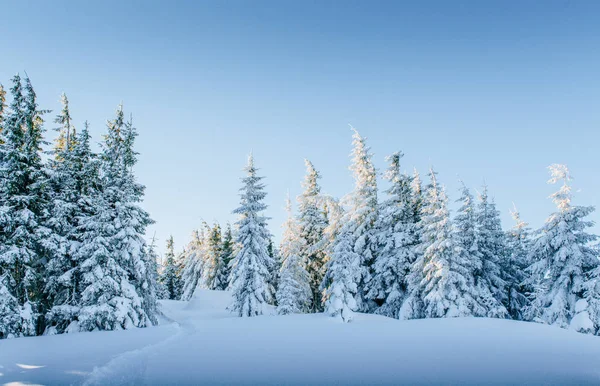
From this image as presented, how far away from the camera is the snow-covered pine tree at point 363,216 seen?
26.0 metres

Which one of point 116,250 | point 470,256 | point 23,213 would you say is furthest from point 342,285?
point 23,213

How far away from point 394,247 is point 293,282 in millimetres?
9698

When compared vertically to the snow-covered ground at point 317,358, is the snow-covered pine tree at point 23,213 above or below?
above

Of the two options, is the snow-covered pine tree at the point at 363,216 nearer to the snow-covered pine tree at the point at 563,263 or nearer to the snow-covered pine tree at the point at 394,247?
the snow-covered pine tree at the point at 394,247

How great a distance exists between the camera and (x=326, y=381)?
22.7ft

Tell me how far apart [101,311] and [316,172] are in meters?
23.5

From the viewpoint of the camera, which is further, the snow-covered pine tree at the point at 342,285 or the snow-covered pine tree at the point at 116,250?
the snow-covered pine tree at the point at 342,285

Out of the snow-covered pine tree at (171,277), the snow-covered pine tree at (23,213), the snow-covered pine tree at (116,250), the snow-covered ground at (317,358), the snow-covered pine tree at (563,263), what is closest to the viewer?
the snow-covered ground at (317,358)

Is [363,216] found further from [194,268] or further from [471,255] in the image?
[194,268]

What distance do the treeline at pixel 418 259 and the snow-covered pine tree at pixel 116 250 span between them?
8.27 metres

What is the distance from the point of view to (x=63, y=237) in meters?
17.5

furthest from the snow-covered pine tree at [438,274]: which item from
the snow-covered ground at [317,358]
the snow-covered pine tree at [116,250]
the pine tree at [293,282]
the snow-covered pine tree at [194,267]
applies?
the snow-covered pine tree at [194,267]

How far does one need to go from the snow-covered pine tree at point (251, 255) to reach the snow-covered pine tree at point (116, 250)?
6857 mm

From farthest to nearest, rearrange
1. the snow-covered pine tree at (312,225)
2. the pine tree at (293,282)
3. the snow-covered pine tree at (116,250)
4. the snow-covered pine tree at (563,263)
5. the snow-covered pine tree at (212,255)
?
the snow-covered pine tree at (212,255)
the snow-covered pine tree at (312,225)
the pine tree at (293,282)
the snow-covered pine tree at (563,263)
the snow-covered pine tree at (116,250)
